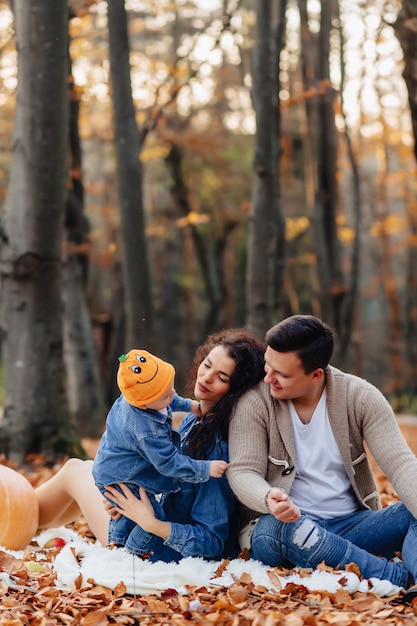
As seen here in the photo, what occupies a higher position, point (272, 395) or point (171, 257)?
point (171, 257)

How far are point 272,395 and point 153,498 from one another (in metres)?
0.75

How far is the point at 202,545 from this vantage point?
3.94 meters

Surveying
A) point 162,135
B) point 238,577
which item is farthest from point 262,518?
point 162,135

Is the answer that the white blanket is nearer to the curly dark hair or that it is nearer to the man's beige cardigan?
the man's beige cardigan

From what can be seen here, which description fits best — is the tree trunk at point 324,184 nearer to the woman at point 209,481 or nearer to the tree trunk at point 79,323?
the tree trunk at point 79,323

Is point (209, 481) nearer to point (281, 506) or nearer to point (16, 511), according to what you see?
point (281, 506)

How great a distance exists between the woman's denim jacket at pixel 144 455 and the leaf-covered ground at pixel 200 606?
1.56ft

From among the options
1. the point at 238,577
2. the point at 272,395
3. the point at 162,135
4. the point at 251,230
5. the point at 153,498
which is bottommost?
the point at 238,577

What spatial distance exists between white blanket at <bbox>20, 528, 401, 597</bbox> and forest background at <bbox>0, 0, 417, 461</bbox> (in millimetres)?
3693

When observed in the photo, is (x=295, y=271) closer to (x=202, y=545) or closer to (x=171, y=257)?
(x=171, y=257)

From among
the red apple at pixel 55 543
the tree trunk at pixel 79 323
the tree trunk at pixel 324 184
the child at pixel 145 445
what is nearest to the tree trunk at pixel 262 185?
the tree trunk at pixel 79 323

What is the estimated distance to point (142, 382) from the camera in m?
3.75

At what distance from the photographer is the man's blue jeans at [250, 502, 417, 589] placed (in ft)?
12.5

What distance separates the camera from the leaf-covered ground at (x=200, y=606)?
128 inches
